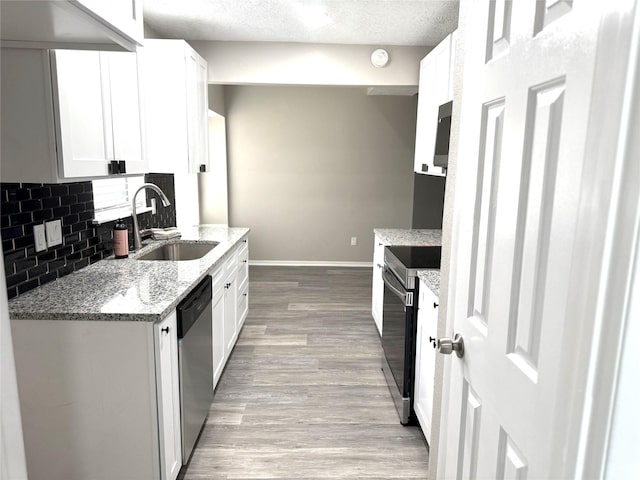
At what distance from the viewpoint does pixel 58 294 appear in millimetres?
1849

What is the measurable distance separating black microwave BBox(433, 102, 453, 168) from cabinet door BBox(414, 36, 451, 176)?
0.35 m

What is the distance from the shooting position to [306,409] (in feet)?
8.68

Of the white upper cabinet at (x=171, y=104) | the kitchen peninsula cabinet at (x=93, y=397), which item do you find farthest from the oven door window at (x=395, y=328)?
the white upper cabinet at (x=171, y=104)

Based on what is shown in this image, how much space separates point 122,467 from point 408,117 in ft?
17.8

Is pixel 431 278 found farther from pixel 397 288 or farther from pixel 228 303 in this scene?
pixel 228 303

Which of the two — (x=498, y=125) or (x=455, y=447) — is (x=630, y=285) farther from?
(x=455, y=447)

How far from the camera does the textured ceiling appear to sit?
3.02 meters

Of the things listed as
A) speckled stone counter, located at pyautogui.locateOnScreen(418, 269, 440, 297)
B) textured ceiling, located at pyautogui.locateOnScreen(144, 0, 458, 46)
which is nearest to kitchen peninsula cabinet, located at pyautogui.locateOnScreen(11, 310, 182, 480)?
speckled stone counter, located at pyautogui.locateOnScreen(418, 269, 440, 297)

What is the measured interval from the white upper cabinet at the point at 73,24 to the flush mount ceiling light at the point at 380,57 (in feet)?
8.88

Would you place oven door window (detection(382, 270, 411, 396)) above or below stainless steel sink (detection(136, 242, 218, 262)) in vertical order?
below

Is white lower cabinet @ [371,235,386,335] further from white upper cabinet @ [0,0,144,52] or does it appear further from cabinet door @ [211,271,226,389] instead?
white upper cabinet @ [0,0,144,52]

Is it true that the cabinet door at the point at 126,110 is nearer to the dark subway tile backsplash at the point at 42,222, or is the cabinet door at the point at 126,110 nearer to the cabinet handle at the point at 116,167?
the cabinet handle at the point at 116,167

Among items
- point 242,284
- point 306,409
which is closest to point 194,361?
point 306,409

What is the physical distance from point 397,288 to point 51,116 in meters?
1.96
